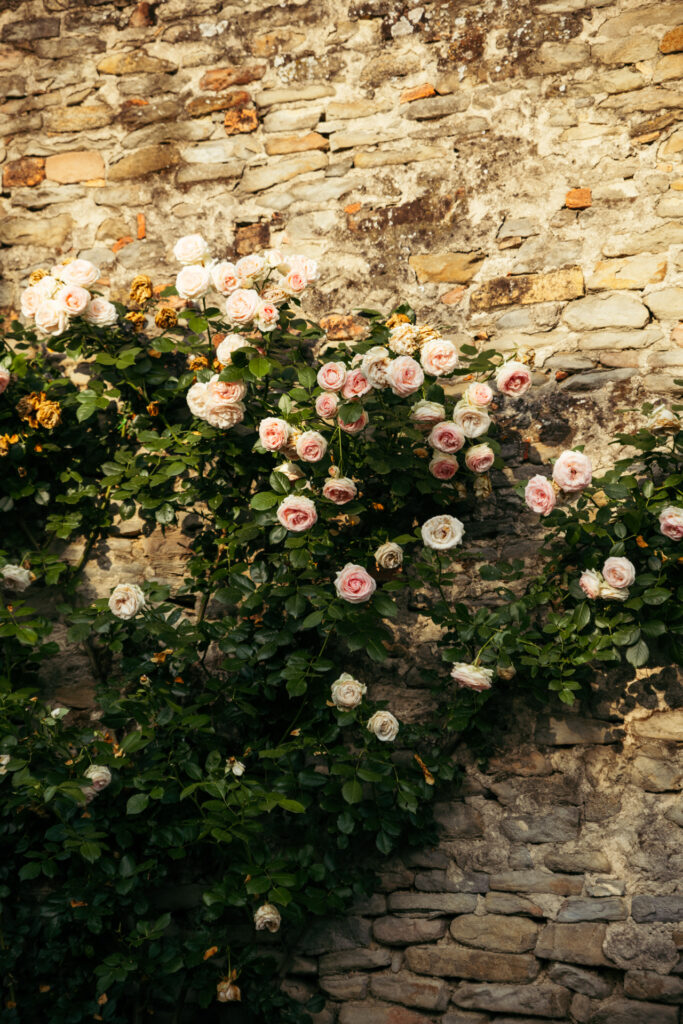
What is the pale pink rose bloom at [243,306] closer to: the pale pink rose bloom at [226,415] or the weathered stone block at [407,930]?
the pale pink rose bloom at [226,415]

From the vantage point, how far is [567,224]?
9.23 ft

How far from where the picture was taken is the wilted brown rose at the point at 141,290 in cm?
295

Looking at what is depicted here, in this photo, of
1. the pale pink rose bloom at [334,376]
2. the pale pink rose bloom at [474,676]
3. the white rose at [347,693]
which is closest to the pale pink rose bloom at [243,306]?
the pale pink rose bloom at [334,376]

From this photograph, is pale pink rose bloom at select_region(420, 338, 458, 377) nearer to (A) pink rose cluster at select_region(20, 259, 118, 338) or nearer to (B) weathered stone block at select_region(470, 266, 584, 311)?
(B) weathered stone block at select_region(470, 266, 584, 311)

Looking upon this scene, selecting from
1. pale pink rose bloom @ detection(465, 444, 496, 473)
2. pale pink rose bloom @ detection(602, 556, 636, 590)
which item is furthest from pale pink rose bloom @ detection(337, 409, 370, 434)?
pale pink rose bloom @ detection(602, 556, 636, 590)

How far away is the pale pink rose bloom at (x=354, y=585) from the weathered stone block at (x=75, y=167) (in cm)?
192

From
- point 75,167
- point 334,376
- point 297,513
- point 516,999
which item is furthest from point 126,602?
point 75,167

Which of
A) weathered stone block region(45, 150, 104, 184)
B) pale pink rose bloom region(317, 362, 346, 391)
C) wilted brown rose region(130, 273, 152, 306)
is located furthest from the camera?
weathered stone block region(45, 150, 104, 184)

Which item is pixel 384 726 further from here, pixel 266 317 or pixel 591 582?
pixel 266 317

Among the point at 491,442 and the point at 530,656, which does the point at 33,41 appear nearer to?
the point at 491,442

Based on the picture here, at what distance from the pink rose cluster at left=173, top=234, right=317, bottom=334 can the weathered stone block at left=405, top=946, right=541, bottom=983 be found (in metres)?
1.97

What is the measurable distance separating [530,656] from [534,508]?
44 centimetres

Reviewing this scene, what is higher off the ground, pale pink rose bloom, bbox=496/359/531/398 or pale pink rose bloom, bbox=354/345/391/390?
pale pink rose bloom, bbox=354/345/391/390

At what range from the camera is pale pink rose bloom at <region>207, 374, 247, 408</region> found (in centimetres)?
255
